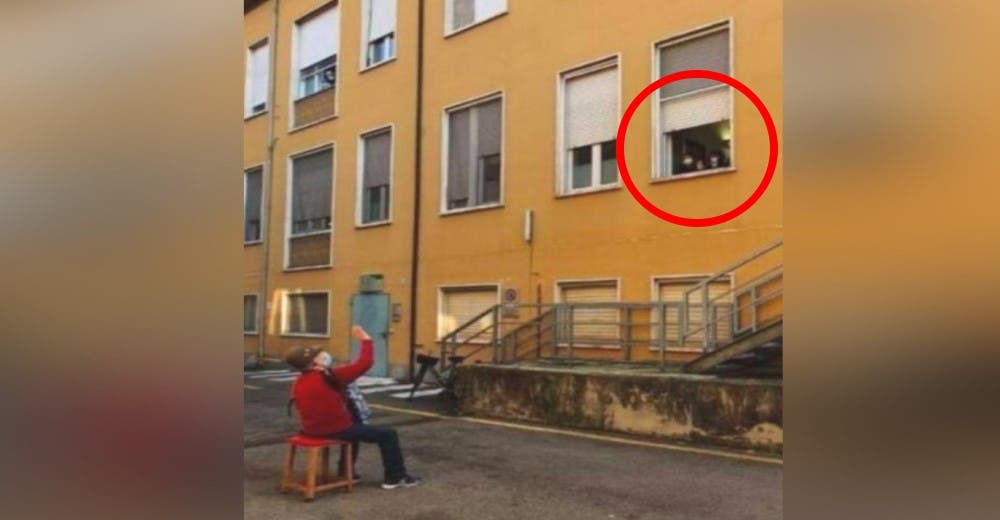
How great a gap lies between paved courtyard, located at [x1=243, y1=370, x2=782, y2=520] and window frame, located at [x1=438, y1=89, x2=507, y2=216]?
3593mm

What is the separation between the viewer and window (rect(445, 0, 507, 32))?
9.72 m

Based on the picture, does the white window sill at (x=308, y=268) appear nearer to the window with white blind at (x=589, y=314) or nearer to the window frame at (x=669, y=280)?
the window with white blind at (x=589, y=314)

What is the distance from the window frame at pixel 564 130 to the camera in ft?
28.6

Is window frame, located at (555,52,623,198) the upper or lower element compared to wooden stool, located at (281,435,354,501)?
upper

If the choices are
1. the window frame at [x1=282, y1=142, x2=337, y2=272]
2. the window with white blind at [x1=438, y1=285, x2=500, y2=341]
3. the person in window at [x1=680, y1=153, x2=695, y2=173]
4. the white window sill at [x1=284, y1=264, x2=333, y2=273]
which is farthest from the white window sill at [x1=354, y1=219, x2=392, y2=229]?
the person in window at [x1=680, y1=153, x2=695, y2=173]

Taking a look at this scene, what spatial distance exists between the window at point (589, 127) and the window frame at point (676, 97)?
525 mm

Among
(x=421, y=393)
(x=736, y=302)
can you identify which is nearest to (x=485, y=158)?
(x=421, y=393)

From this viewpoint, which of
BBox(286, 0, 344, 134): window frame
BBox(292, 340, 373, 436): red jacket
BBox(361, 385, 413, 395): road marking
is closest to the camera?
BBox(292, 340, 373, 436): red jacket

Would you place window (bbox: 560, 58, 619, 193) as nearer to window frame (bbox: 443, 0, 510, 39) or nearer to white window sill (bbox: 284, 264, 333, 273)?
window frame (bbox: 443, 0, 510, 39)
